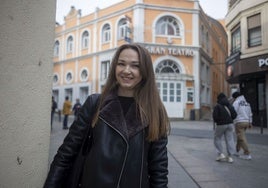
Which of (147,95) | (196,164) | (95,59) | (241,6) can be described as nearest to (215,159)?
(196,164)

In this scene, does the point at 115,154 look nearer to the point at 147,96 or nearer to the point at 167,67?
the point at 147,96

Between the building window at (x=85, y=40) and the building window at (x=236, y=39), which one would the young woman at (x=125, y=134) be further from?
the building window at (x=85, y=40)

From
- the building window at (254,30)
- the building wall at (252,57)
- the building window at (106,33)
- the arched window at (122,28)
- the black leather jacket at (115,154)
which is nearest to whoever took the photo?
the black leather jacket at (115,154)

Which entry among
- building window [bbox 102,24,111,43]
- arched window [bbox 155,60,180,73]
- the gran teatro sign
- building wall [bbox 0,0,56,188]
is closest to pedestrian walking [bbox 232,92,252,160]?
building wall [bbox 0,0,56,188]

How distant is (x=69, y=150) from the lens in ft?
5.37

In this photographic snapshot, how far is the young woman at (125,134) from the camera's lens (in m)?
1.51

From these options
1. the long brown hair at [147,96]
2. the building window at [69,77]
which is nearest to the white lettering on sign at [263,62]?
the long brown hair at [147,96]

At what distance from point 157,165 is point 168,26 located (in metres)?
21.8

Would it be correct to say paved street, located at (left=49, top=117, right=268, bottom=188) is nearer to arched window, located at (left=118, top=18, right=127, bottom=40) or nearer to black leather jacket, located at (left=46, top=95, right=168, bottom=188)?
black leather jacket, located at (left=46, top=95, right=168, bottom=188)

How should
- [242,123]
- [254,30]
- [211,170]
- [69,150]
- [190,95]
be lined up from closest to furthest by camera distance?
1. [69,150]
2. [211,170]
3. [242,123]
4. [254,30]
5. [190,95]

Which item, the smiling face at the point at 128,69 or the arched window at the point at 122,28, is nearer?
the smiling face at the point at 128,69

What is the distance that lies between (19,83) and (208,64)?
26901 mm

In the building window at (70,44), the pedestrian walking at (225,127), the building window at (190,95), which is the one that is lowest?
the pedestrian walking at (225,127)

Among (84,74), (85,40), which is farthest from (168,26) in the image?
(84,74)
